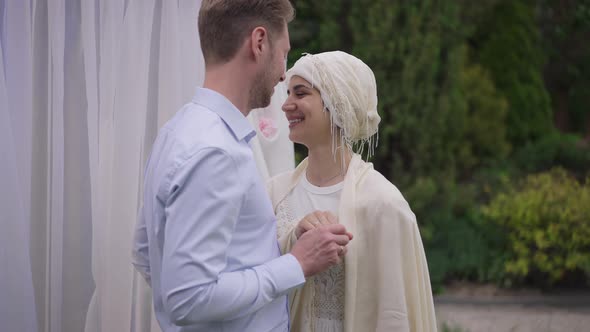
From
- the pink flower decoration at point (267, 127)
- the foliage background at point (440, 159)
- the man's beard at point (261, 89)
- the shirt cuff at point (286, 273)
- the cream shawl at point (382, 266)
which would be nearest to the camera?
the shirt cuff at point (286, 273)

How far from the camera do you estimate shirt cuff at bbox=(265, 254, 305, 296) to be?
4.71 feet

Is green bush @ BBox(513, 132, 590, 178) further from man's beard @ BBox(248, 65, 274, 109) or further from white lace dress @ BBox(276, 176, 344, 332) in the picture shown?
man's beard @ BBox(248, 65, 274, 109)

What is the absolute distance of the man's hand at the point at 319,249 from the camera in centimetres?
155

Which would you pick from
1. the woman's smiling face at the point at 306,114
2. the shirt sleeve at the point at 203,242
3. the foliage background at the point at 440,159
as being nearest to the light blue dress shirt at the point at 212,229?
the shirt sleeve at the point at 203,242

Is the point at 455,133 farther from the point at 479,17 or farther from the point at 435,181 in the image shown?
the point at 479,17

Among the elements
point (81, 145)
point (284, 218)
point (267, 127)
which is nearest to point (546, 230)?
point (267, 127)

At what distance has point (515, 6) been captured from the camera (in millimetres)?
10102

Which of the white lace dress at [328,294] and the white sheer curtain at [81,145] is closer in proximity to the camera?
the white lace dress at [328,294]

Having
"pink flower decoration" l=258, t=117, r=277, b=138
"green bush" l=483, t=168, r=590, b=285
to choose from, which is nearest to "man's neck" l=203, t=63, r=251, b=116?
"pink flower decoration" l=258, t=117, r=277, b=138

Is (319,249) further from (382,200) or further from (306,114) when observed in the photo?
(306,114)

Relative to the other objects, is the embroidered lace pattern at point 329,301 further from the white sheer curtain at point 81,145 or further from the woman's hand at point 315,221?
the white sheer curtain at point 81,145

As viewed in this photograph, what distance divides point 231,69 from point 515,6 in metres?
9.73

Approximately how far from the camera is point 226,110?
58.9 inches

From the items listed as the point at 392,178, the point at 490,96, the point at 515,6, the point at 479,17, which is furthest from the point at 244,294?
the point at 515,6
